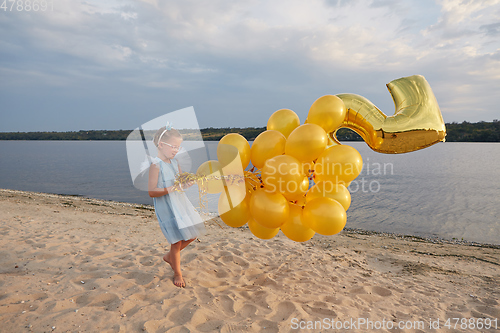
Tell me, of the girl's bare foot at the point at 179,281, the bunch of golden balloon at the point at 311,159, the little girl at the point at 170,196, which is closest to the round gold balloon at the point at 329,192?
the bunch of golden balloon at the point at 311,159

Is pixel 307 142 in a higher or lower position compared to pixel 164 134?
lower

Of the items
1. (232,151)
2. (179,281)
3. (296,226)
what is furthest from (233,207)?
(179,281)

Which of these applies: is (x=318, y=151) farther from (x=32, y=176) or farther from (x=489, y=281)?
(x=32, y=176)

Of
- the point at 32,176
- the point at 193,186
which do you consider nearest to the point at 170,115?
the point at 193,186

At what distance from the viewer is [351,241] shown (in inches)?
273

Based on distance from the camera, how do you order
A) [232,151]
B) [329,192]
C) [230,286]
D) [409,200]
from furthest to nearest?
[409,200] → [230,286] → [232,151] → [329,192]

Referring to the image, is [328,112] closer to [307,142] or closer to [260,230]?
[307,142]

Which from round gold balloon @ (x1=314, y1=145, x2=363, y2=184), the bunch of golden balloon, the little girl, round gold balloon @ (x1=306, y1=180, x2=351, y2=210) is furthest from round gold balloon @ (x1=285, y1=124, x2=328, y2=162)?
the little girl

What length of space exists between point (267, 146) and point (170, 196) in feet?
4.37

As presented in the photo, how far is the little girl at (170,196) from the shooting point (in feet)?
10.7

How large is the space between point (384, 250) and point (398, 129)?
13.8 feet

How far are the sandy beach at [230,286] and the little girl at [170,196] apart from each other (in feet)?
2.12

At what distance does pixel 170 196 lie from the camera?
11.0 feet

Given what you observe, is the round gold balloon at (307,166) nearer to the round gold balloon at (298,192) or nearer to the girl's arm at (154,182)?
the round gold balloon at (298,192)
